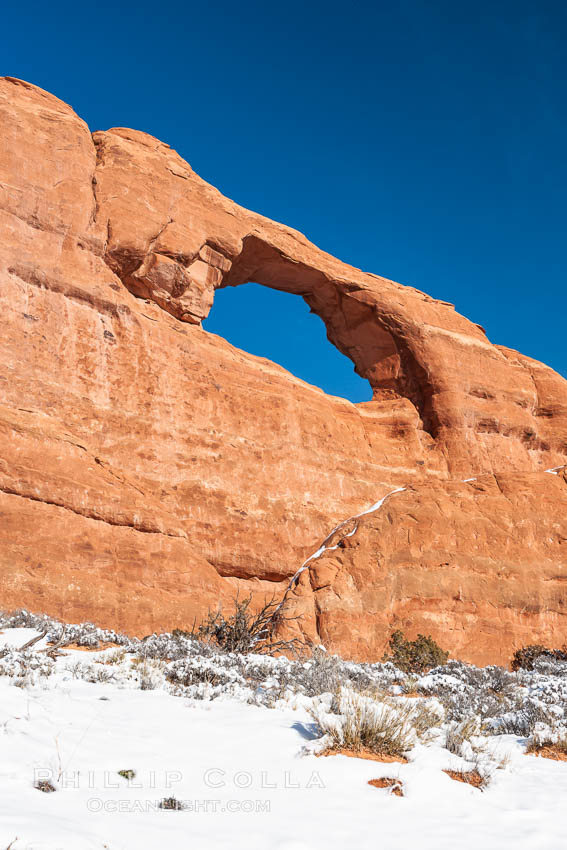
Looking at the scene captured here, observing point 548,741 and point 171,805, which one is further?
point 548,741

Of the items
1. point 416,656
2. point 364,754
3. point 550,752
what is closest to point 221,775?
point 364,754

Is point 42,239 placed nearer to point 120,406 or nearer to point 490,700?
point 120,406

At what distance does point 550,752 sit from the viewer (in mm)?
5930

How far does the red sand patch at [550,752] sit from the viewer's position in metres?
5.83

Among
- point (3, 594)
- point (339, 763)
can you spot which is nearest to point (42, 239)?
point (3, 594)

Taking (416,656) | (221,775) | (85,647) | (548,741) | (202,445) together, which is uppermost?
(202,445)

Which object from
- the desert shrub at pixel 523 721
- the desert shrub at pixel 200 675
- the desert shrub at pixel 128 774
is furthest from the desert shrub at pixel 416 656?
the desert shrub at pixel 128 774

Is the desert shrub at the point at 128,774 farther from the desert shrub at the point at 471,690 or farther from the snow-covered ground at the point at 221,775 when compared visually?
the desert shrub at the point at 471,690

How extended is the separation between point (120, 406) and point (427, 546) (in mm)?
9506

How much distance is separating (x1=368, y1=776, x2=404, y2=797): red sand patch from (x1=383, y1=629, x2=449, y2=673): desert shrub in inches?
334

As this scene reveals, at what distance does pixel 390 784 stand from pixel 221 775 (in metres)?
1.14

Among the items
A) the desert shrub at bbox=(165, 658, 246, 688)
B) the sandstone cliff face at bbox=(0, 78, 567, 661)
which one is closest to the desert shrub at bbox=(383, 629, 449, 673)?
the sandstone cliff face at bbox=(0, 78, 567, 661)

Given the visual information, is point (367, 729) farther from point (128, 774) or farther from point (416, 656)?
point (416, 656)

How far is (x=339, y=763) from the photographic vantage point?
4.60m
